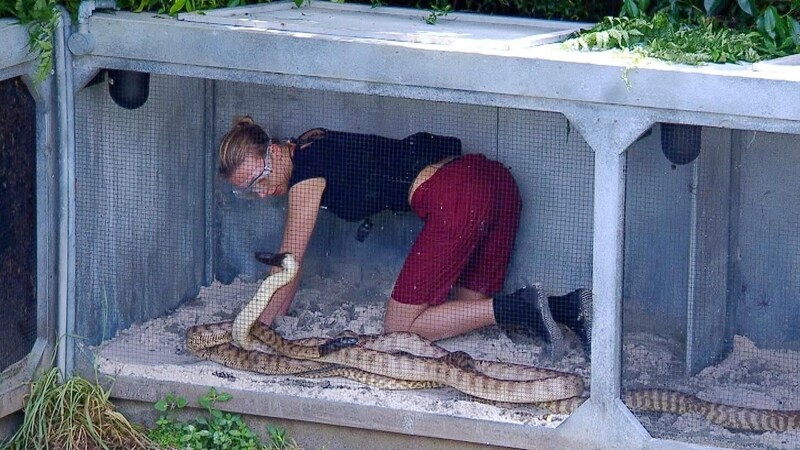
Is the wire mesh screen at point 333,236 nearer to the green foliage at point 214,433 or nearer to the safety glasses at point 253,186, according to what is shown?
the safety glasses at point 253,186

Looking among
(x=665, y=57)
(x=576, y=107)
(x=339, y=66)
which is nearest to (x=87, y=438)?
(x=339, y=66)

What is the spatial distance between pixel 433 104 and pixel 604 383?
4.83 ft

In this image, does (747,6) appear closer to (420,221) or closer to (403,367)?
(420,221)

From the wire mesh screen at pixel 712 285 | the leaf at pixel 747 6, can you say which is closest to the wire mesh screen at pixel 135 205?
the wire mesh screen at pixel 712 285

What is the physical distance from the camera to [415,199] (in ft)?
19.6

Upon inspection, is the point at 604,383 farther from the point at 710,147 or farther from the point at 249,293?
the point at 249,293

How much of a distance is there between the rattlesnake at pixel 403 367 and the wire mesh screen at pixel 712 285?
1 centimetres

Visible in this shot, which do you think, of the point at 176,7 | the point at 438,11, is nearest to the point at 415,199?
the point at 438,11

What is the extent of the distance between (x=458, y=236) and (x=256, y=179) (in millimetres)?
900

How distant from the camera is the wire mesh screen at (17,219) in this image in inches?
210

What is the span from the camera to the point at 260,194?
5.95 meters

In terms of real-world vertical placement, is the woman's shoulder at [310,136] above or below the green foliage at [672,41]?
below

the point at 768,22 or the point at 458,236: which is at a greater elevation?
the point at 768,22

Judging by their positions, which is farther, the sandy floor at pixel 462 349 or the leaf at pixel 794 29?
the leaf at pixel 794 29
